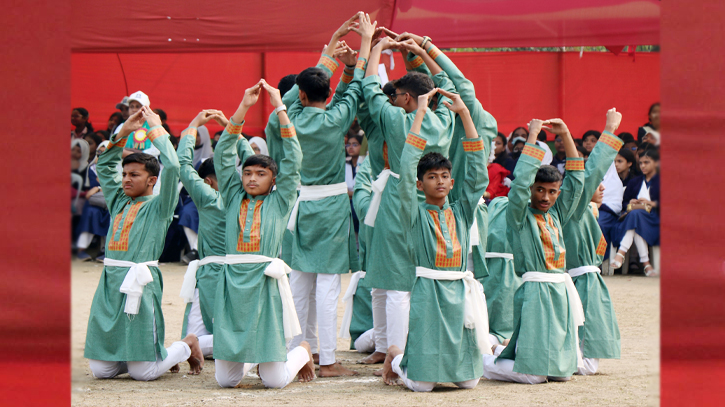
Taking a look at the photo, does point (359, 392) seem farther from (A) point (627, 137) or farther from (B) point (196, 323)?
(A) point (627, 137)

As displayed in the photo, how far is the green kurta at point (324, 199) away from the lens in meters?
4.32

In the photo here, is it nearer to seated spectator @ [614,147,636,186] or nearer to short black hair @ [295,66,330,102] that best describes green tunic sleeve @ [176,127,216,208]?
short black hair @ [295,66,330,102]

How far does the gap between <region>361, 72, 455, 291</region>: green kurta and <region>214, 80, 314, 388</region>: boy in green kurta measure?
53cm

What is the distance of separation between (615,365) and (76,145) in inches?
130

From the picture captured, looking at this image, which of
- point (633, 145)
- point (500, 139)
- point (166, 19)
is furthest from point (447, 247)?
point (500, 139)

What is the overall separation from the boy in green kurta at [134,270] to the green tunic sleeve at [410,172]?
1173 millimetres

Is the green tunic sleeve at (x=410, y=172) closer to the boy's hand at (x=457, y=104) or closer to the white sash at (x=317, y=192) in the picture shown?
the boy's hand at (x=457, y=104)

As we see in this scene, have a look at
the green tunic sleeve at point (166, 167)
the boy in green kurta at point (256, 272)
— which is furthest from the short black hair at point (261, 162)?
the green tunic sleeve at point (166, 167)

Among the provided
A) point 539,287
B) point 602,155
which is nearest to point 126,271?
point 539,287

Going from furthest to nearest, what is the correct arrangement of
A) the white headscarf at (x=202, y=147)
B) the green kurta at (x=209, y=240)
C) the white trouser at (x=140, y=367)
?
the white headscarf at (x=202, y=147)
the green kurta at (x=209, y=240)
the white trouser at (x=140, y=367)

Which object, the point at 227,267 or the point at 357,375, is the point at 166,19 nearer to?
the point at 227,267

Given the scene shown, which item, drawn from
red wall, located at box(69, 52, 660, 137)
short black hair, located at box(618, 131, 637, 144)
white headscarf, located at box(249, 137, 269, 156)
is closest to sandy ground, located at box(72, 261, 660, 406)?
short black hair, located at box(618, 131, 637, 144)

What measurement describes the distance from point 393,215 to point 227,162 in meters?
0.92

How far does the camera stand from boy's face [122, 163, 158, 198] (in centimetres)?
416
